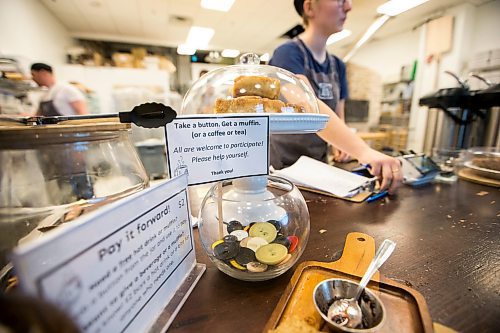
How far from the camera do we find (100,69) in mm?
3965

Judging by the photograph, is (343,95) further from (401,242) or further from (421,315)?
(421,315)

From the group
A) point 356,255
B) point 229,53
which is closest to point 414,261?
point 356,255

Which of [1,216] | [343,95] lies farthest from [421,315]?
[343,95]

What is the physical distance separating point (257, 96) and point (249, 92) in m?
0.02

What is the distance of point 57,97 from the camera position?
2.49 metres

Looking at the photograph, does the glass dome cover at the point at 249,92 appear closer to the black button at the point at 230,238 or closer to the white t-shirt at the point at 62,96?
the black button at the point at 230,238

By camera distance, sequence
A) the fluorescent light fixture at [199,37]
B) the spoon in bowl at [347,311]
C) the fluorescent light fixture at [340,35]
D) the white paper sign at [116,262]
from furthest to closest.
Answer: the fluorescent light fixture at [199,37] → the fluorescent light fixture at [340,35] → the spoon in bowl at [347,311] → the white paper sign at [116,262]

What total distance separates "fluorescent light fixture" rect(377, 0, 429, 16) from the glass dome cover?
3.84 meters

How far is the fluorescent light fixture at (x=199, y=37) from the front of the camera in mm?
4505

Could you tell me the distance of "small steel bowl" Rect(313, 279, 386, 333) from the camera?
27 centimetres

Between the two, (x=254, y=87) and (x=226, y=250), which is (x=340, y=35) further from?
(x=226, y=250)

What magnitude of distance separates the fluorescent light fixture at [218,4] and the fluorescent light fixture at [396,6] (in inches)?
83.6

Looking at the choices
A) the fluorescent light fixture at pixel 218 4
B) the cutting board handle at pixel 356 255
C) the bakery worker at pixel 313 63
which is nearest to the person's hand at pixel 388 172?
the bakery worker at pixel 313 63

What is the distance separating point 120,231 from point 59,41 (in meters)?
5.22
